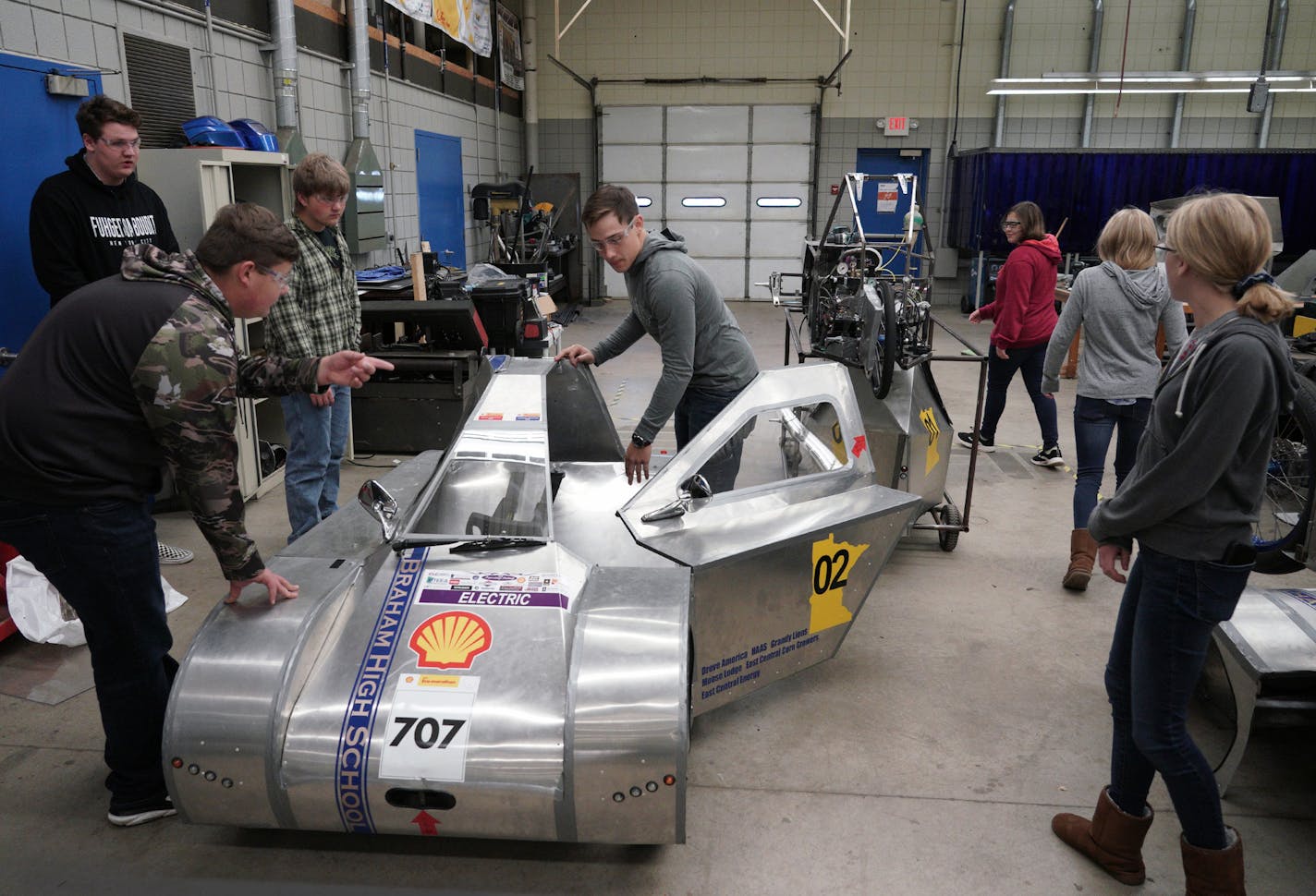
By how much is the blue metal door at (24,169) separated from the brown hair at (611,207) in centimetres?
263

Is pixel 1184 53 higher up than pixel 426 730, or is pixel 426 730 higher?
pixel 1184 53

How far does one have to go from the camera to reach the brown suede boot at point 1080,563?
392cm

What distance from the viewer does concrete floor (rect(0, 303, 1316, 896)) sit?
2.24m

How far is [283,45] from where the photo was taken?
20.4ft

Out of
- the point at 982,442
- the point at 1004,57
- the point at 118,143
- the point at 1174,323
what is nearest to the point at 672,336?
the point at 1174,323

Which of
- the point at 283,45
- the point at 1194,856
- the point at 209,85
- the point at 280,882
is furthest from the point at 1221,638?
the point at 283,45

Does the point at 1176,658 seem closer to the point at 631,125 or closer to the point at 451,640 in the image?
the point at 451,640

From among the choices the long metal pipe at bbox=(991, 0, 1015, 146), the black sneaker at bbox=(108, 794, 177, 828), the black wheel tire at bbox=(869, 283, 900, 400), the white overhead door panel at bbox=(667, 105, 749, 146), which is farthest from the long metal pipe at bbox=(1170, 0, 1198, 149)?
the black sneaker at bbox=(108, 794, 177, 828)

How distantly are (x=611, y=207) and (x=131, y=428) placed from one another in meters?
1.56

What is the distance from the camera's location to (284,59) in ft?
20.4

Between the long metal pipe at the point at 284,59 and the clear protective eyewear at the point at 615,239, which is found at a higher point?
the long metal pipe at the point at 284,59

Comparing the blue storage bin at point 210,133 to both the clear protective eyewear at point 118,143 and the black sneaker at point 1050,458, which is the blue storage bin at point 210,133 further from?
the black sneaker at point 1050,458

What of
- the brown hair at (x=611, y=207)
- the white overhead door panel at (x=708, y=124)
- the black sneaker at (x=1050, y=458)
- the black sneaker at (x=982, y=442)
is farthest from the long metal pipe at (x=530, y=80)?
the brown hair at (x=611, y=207)

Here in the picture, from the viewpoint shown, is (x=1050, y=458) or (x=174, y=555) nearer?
(x=174, y=555)
